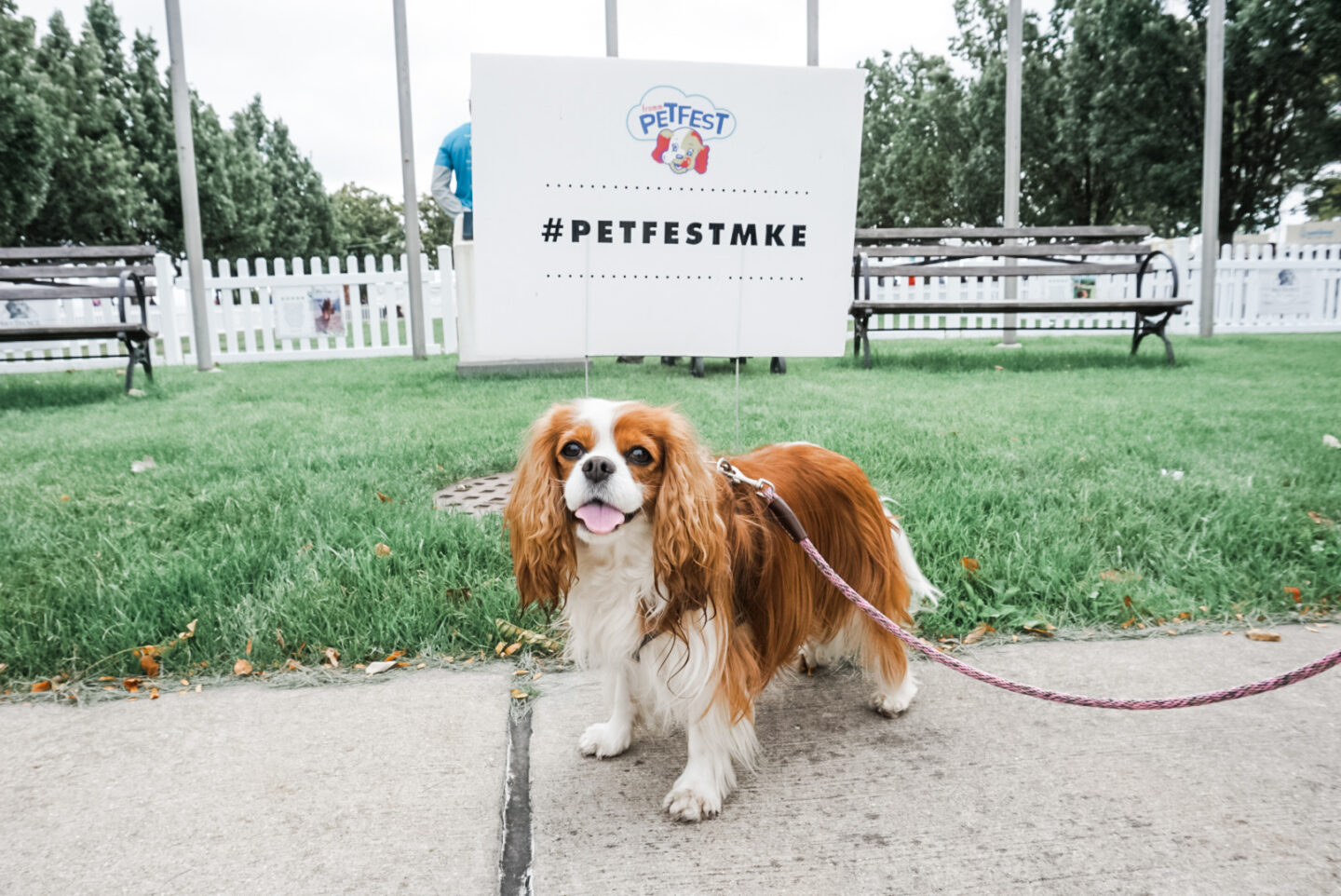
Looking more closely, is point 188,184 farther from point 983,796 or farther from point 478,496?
point 983,796

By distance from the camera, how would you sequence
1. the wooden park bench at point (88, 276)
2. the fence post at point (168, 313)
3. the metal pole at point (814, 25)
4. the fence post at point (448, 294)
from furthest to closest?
the fence post at point (168, 313), the fence post at point (448, 294), the metal pole at point (814, 25), the wooden park bench at point (88, 276)

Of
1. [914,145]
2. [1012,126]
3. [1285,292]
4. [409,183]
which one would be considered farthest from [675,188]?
[914,145]

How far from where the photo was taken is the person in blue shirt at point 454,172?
866 cm

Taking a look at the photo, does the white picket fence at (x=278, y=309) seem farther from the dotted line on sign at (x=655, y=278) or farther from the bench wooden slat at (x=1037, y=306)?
the dotted line on sign at (x=655, y=278)

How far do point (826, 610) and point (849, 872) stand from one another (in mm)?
780

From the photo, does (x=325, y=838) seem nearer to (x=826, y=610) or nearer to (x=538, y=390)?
(x=826, y=610)

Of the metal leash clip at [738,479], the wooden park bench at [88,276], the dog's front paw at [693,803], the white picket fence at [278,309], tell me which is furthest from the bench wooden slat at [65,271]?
the dog's front paw at [693,803]

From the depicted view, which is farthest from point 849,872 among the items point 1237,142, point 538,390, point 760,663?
point 1237,142

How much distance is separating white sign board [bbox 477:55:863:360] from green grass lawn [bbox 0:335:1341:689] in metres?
1.00

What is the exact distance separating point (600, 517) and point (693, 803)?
713mm

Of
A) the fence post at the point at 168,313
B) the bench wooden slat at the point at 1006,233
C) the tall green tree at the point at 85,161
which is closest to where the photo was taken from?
the bench wooden slat at the point at 1006,233

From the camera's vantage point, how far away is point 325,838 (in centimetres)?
183

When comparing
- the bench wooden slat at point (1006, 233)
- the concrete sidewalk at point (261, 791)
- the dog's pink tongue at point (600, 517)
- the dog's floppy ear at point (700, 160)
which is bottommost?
the concrete sidewalk at point (261, 791)

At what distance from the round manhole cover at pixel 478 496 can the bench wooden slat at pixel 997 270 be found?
20.4ft
